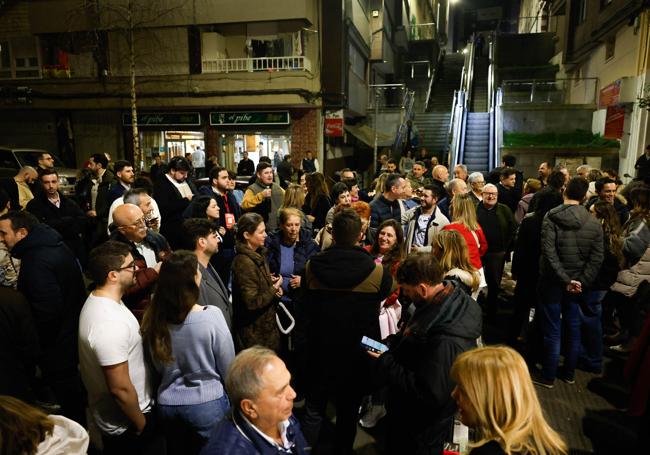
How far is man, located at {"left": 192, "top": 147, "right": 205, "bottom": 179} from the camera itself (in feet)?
60.5

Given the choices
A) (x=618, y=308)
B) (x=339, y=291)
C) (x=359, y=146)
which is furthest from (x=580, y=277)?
(x=359, y=146)

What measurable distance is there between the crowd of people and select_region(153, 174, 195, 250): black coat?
180mm

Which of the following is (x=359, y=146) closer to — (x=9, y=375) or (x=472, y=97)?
(x=472, y=97)

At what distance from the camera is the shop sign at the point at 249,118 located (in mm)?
16766

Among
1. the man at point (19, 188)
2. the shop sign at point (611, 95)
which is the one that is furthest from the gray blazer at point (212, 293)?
the shop sign at point (611, 95)

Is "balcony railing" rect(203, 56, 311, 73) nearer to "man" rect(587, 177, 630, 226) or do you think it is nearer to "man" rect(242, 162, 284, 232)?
"man" rect(242, 162, 284, 232)

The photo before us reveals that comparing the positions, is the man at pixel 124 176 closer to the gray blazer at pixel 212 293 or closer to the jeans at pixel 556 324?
the gray blazer at pixel 212 293

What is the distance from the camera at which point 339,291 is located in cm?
312

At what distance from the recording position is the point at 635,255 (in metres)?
4.73

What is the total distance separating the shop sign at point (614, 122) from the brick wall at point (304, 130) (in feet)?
31.5

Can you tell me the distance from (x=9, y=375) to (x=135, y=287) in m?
0.93

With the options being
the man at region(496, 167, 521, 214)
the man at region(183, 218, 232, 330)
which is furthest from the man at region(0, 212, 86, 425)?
the man at region(496, 167, 521, 214)

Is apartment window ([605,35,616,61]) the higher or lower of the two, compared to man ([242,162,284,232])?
higher

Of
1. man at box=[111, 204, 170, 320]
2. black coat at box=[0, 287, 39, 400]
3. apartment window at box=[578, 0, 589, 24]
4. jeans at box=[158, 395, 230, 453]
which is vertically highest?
apartment window at box=[578, 0, 589, 24]
